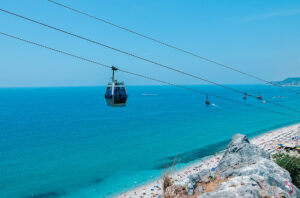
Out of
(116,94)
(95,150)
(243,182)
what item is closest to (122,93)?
(116,94)

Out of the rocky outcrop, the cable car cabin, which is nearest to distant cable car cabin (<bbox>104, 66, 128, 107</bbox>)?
the cable car cabin

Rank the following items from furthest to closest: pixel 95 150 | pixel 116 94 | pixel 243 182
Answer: pixel 95 150, pixel 116 94, pixel 243 182

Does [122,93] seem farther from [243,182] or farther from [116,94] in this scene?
[243,182]

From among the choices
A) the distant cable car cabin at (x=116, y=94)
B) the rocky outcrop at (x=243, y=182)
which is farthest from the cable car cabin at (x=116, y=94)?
the rocky outcrop at (x=243, y=182)

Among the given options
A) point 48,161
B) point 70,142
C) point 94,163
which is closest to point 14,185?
point 48,161

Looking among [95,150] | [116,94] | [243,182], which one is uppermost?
[116,94]

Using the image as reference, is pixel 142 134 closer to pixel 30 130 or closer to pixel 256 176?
pixel 30 130

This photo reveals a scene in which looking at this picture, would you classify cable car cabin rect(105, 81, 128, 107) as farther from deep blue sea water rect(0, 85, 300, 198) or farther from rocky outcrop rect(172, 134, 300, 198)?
deep blue sea water rect(0, 85, 300, 198)

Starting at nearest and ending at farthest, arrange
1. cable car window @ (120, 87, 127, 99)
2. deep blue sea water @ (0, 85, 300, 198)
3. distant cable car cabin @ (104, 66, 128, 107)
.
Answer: distant cable car cabin @ (104, 66, 128, 107) < cable car window @ (120, 87, 127, 99) < deep blue sea water @ (0, 85, 300, 198)
